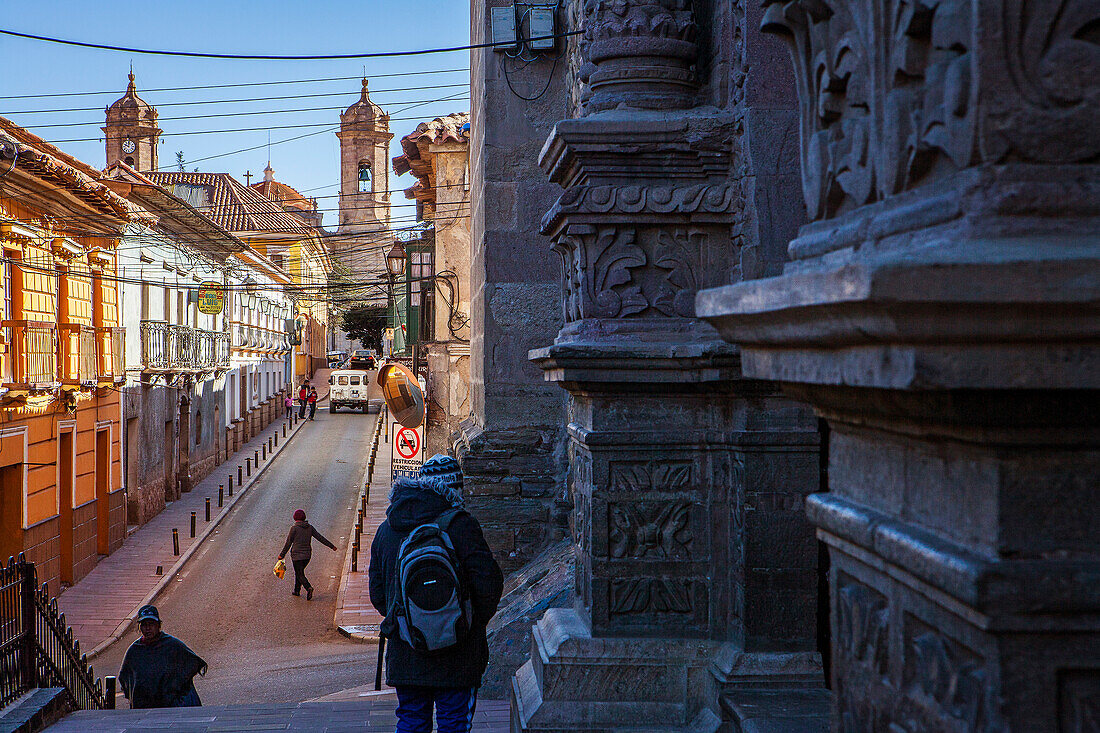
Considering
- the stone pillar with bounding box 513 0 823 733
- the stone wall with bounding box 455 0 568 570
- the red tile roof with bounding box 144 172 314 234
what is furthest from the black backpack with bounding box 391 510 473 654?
the red tile roof with bounding box 144 172 314 234

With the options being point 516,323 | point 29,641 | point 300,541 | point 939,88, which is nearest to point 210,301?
point 300,541

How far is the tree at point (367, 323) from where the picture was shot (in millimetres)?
68938

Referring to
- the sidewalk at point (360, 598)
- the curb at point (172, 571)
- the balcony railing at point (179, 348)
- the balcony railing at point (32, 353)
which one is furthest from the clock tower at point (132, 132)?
the balcony railing at point (32, 353)

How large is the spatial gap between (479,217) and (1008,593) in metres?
8.42

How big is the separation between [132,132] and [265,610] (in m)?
44.1

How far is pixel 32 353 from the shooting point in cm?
1541

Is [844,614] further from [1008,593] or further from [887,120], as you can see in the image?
[887,120]

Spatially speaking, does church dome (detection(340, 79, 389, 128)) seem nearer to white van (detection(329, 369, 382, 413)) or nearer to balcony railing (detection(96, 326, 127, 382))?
white van (detection(329, 369, 382, 413))

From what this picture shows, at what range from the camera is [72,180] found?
15539 millimetres

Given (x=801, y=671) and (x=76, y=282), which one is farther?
(x=76, y=282)

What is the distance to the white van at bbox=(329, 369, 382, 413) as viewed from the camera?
169 ft

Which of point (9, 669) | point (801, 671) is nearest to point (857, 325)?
point (801, 671)

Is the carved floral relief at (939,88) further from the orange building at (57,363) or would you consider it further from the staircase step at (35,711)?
the orange building at (57,363)

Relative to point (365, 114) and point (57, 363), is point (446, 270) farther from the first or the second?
point (365, 114)
